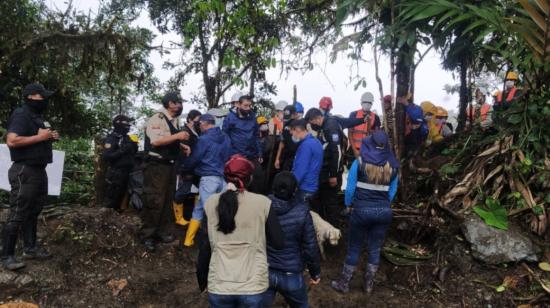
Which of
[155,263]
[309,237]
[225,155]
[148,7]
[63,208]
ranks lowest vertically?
[155,263]

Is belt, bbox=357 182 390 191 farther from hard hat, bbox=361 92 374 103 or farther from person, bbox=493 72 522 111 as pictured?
person, bbox=493 72 522 111

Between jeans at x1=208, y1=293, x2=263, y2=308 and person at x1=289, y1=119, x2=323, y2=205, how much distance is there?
2489 millimetres

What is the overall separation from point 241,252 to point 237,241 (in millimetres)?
81

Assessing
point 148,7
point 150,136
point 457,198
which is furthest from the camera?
point 148,7

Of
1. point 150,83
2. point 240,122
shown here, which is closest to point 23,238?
point 240,122

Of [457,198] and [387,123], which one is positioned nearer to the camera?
[457,198]

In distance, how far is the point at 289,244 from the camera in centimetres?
332

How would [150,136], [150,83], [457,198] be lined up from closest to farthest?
[150,136] → [457,198] → [150,83]

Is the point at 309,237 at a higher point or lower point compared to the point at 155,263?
higher

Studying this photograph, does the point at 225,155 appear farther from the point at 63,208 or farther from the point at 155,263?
the point at 63,208

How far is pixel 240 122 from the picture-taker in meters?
6.35

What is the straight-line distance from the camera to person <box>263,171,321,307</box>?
329cm

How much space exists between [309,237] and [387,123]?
14.6 ft

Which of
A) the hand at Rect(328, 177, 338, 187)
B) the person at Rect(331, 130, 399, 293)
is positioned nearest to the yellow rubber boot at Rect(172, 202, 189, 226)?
the hand at Rect(328, 177, 338, 187)
